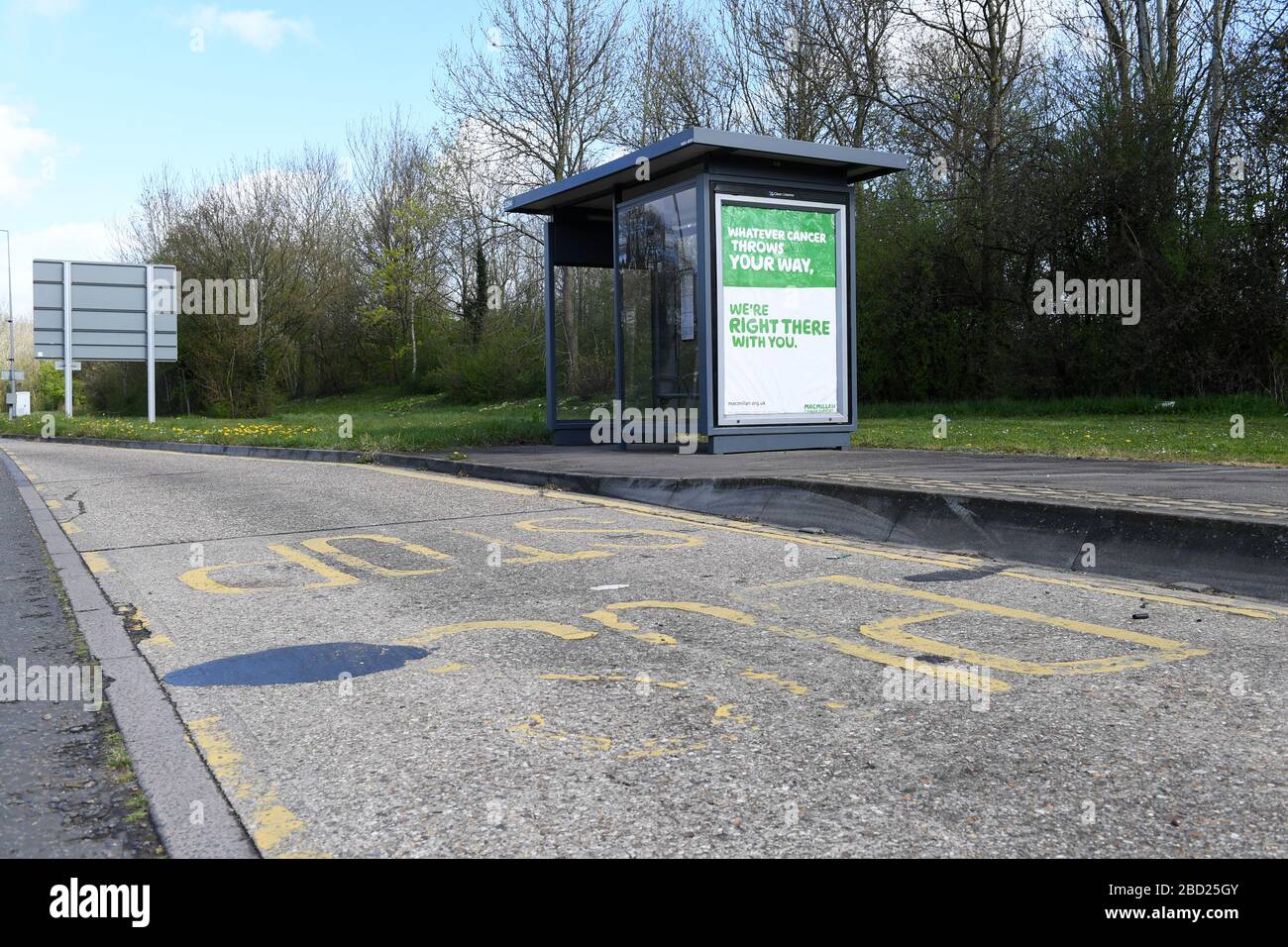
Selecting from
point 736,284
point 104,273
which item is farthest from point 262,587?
point 104,273

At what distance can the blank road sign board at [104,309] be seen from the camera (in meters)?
34.7

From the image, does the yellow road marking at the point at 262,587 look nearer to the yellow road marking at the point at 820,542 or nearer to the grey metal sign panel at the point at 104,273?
the yellow road marking at the point at 820,542

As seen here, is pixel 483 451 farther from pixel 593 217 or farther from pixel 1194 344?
pixel 1194 344

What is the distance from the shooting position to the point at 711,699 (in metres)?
4.11

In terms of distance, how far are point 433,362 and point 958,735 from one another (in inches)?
1879

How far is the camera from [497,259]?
46.6 metres

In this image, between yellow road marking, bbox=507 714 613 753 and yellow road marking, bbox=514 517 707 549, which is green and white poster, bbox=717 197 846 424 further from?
yellow road marking, bbox=507 714 613 753

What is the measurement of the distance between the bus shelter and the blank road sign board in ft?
81.5

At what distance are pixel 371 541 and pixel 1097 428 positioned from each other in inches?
450

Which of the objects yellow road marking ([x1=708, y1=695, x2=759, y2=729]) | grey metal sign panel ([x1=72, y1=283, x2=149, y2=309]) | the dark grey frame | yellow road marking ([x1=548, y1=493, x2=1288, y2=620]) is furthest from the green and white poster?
grey metal sign panel ([x1=72, y1=283, x2=149, y2=309])

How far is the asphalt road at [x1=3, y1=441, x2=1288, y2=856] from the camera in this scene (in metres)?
2.96

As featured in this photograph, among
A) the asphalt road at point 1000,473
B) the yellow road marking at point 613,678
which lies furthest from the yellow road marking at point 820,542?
the yellow road marking at point 613,678

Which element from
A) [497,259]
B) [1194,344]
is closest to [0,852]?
[1194,344]

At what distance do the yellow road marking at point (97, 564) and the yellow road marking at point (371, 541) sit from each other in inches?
51.4
